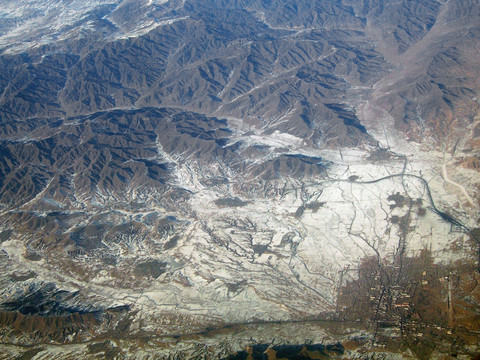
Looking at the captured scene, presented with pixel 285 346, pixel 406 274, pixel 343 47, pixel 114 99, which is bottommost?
pixel 285 346

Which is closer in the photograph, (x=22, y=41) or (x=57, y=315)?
(x=57, y=315)

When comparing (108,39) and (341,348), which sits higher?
(108,39)

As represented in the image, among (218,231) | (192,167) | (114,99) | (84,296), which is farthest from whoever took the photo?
(114,99)

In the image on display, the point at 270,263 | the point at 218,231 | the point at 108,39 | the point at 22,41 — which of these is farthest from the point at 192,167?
the point at 22,41

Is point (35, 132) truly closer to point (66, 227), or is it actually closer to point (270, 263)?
point (66, 227)

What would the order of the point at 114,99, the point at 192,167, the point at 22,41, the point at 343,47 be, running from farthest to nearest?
1. the point at 22,41
2. the point at 343,47
3. the point at 114,99
4. the point at 192,167

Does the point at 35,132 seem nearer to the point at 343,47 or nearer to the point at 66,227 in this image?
the point at 66,227

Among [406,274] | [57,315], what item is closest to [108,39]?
[57,315]
